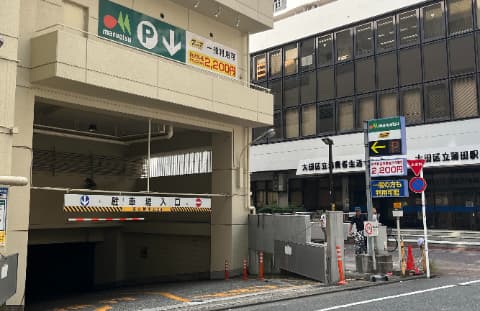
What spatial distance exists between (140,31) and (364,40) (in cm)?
2179

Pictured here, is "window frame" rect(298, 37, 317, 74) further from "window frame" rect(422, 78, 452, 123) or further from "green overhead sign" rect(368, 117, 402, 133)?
"green overhead sign" rect(368, 117, 402, 133)

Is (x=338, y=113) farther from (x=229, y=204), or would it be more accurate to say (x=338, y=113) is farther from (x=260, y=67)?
(x=229, y=204)

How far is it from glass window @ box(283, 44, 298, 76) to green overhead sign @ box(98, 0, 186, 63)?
851 inches

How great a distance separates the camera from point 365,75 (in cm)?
3353

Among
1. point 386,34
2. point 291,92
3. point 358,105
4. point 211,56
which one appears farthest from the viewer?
point 291,92

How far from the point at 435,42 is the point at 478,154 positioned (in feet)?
24.3

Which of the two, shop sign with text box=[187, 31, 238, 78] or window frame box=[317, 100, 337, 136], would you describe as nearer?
shop sign with text box=[187, 31, 238, 78]

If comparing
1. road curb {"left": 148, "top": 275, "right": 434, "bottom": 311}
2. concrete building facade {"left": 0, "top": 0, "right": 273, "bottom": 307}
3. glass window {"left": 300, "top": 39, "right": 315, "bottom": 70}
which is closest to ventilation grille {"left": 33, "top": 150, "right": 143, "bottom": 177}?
concrete building facade {"left": 0, "top": 0, "right": 273, "bottom": 307}

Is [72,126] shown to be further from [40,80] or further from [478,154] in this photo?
[478,154]

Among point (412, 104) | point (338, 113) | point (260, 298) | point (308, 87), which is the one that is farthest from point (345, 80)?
point (260, 298)

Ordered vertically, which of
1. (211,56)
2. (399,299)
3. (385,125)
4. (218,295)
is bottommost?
(218,295)

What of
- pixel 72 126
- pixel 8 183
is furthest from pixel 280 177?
pixel 8 183

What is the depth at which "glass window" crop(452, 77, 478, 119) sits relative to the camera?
1131 inches

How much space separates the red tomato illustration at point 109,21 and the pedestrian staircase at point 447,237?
20.6m
